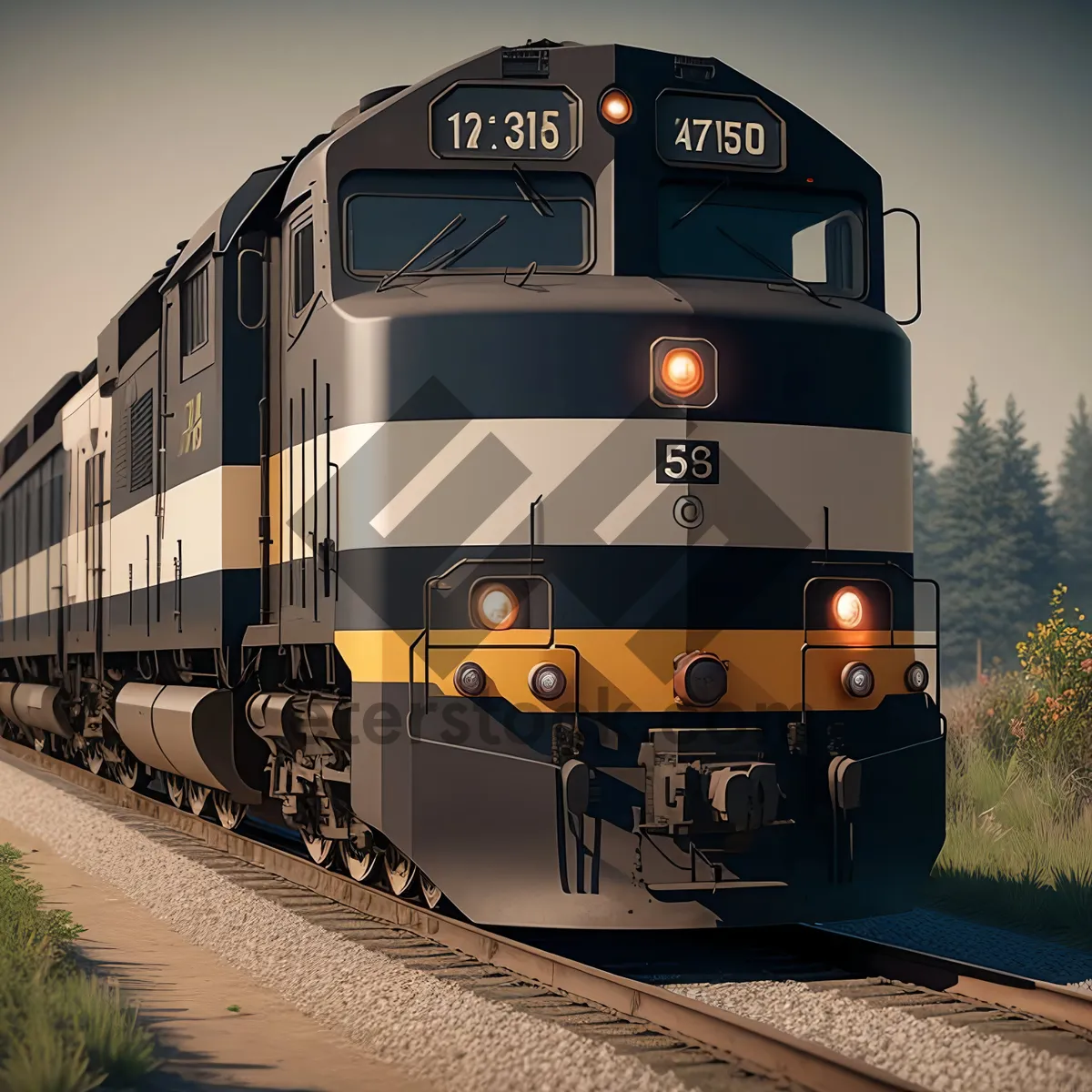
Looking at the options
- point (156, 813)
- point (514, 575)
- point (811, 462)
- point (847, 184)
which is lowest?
point (156, 813)

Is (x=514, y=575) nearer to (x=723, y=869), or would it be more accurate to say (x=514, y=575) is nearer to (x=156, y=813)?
(x=723, y=869)

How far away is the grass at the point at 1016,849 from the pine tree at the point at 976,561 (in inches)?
2214

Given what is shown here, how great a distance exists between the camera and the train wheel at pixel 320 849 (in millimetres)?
10328

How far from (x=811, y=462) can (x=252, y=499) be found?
12.6 ft

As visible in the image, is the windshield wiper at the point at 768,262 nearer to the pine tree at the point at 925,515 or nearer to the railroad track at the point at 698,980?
the railroad track at the point at 698,980

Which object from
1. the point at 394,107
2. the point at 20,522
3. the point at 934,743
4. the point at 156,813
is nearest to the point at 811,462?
the point at 934,743

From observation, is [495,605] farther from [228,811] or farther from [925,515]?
[925,515]

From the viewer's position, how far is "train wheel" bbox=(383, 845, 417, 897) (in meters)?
9.01

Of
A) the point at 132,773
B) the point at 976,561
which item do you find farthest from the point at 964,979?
the point at 976,561

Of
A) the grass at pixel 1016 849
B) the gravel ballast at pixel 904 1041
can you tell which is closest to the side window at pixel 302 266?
the gravel ballast at pixel 904 1041

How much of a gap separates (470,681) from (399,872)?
191 cm

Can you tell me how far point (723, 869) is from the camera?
7.70 metres

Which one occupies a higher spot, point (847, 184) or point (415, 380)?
point (847, 184)

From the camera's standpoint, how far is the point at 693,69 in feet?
28.2
